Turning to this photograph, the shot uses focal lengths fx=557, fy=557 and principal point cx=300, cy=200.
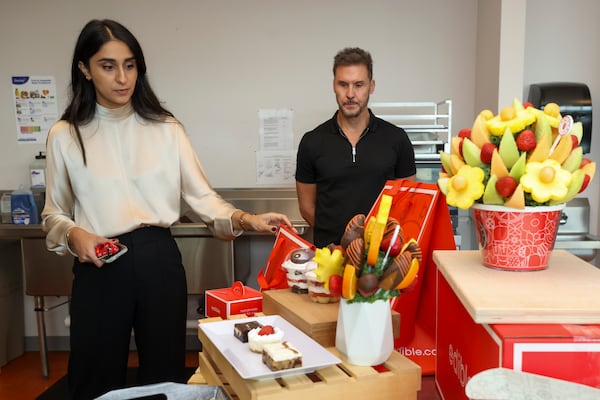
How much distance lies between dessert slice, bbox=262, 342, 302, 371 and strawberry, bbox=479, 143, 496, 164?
0.46 meters


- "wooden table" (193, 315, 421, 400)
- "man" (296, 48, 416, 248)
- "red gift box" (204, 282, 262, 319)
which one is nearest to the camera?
"wooden table" (193, 315, 421, 400)

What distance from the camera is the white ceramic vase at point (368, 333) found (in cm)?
97

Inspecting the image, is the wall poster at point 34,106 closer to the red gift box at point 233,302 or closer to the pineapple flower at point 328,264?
the red gift box at point 233,302

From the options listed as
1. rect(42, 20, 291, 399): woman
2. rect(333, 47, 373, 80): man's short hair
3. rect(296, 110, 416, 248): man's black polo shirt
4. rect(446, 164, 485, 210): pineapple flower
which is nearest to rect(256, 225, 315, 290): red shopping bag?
rect(42, 20, 291, 399): woman

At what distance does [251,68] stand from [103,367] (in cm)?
224

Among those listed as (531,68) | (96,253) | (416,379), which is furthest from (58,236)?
(531,68)

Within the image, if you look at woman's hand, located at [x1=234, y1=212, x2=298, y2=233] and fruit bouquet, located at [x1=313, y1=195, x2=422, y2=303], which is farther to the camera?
woman's hand, located at [x1=234, y1=212, x2=298, y2=233]

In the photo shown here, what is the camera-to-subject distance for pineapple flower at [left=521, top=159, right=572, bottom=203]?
0.91 metres

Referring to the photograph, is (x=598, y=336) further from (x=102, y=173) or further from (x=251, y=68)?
(x=251, y=68)

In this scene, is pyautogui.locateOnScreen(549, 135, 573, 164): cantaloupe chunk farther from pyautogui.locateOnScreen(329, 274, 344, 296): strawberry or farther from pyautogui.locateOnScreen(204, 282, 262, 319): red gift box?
pyautogui.locateOnScreen(204, 282, 262, 319): red gift box

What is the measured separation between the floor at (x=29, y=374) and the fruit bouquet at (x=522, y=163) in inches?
108

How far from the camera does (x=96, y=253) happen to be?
158 cm

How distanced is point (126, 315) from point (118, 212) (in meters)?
0.32

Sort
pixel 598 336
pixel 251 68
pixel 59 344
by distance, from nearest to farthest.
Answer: pixel 598 336
pixel 251 68
pixel 59 344
